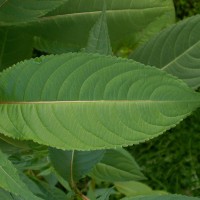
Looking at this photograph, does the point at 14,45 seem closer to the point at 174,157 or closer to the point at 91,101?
the point at 91,101

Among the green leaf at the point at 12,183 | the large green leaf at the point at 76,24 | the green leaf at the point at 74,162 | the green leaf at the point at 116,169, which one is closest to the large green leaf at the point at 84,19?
the large green leaf at the point at 76,24

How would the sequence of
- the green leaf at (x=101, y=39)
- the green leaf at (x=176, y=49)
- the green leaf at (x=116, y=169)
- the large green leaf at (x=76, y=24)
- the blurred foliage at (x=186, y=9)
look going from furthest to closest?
the blurred foliage at (x=186, y=9), the green leaf at (x=116, y=169), the large green leaf at (x=76, y=24), the green leaf at (x=176, y=49), the green leaf at (x=101, y=39)

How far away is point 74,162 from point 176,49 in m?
0.30

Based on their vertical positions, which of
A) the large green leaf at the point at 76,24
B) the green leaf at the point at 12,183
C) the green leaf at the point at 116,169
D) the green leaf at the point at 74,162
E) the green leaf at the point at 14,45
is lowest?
the green leaf at the point at 116,169

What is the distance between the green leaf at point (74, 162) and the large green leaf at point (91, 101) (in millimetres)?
→ 330

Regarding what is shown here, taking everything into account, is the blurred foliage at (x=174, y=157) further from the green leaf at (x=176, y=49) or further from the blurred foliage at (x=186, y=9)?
the green leaf at (x=176, y=49)

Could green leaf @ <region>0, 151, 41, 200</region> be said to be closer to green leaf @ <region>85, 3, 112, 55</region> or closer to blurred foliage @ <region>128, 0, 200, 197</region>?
green leaf @ <region>85, 3, 112, 55</region>

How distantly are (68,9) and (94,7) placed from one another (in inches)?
2.2

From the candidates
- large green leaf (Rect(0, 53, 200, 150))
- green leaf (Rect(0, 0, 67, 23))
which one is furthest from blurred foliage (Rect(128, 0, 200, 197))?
large green leaf (Rect(0, 53, 200, 150))

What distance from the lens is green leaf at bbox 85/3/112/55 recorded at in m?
0.81

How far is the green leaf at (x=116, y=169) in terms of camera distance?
51.6 inches

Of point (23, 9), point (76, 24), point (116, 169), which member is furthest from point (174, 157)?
point (23, 9)

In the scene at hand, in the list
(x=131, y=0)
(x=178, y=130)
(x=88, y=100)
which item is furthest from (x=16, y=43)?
(x=178, y=130)

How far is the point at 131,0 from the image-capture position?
1.08m
